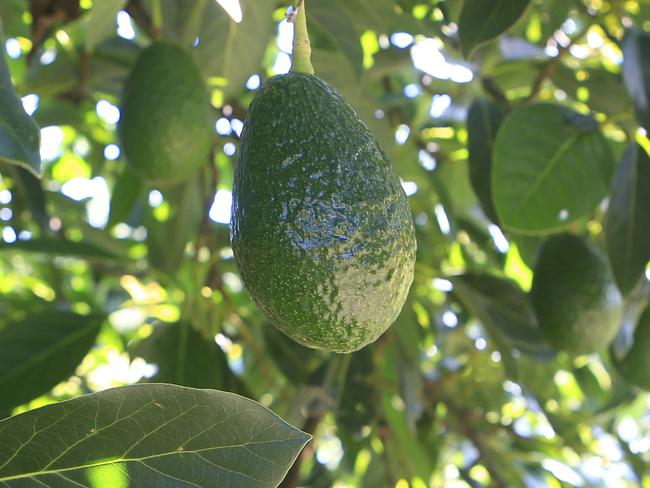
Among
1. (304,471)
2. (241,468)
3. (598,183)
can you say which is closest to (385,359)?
(304,471)

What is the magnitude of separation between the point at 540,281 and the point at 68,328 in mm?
1129

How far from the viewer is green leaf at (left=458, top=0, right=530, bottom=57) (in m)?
1.40

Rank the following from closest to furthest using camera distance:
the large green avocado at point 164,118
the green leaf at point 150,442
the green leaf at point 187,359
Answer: the green leaf at point 150,442 → the large green avocado at point 164,118 → the green leaf at point 187,359

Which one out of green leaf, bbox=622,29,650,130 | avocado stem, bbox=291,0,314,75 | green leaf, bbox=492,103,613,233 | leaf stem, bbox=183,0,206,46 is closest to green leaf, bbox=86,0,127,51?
leaf stem, bbox=183,0,206,46

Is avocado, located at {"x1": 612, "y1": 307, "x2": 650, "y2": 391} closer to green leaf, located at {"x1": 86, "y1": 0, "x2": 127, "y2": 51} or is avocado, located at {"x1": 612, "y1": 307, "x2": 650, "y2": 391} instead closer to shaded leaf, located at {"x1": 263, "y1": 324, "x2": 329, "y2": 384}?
shaded leaf, located at {"x1": 263, "y1": 324, "x2": 329, "y2": 384}

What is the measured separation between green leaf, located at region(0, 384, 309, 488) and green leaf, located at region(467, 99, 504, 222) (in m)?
0.85

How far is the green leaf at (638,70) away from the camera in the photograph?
4.83 feet

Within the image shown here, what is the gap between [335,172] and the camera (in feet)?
3.30

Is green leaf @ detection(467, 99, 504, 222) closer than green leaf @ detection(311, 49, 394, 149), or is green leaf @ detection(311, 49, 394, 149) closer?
green leaf @ detection(467, 99, 504, 222)

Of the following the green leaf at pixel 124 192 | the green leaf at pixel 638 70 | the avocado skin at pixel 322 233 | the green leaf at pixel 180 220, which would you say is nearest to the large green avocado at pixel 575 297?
the green leaf at pixel 638 70

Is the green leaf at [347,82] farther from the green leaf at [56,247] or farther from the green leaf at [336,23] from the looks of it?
the green leaf at [56,247]

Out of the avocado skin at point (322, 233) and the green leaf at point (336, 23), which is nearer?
the avocado skin at point (322, 233)

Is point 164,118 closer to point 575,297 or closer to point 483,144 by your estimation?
point 483,144

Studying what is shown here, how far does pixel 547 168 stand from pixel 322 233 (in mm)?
783
